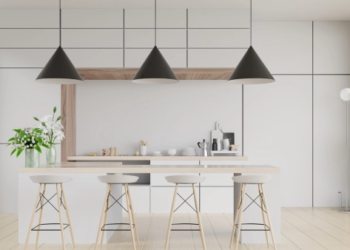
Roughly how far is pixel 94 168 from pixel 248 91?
3.60 meters

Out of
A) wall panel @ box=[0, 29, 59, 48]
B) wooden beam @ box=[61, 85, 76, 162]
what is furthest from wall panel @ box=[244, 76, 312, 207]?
wall panel @ box=[0, 29, 59, 48]

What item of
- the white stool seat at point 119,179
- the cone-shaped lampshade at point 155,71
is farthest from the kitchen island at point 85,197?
the cone-shaped lampshade at point 155,71

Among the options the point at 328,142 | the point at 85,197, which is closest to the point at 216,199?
the point at 328,142

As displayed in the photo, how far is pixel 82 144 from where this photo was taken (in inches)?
303

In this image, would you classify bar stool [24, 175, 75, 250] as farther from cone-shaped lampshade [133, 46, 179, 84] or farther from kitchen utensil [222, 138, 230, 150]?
kitchen utensil [222, 138, 230, 150]

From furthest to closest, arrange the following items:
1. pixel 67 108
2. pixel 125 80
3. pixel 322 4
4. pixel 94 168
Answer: pixel 125 80 → pixel 67 108 → pixel 322 4 → pixel 94 168

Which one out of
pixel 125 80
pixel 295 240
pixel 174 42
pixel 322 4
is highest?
pixel 322 4

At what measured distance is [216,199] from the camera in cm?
709

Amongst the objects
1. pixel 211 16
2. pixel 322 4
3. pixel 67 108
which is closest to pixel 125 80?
pixel 67 108

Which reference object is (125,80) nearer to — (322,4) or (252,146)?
(252,146)

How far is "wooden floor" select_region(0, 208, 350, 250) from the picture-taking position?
493 centimetres

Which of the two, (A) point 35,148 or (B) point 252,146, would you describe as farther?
(B) point 252,146

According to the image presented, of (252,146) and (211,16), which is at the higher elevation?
(211,16)

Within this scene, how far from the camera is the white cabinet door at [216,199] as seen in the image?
7.08 meters
